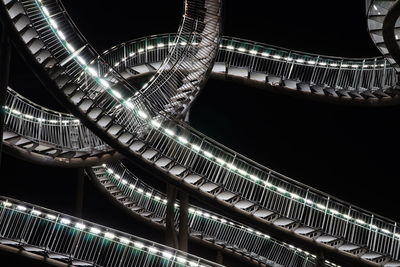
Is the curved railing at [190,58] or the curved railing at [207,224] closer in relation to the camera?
the curved railing at [190,58]

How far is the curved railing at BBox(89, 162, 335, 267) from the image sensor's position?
31219 millimetres

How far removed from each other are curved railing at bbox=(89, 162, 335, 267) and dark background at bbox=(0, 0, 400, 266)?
5235 mm

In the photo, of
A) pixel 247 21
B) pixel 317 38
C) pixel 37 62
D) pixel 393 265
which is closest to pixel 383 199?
pixel 317 38

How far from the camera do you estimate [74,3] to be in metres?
34.4

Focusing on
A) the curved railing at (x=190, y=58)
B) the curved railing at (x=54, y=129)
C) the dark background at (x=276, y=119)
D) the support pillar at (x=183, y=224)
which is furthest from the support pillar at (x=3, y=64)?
the dark background at (x=276, y=119)

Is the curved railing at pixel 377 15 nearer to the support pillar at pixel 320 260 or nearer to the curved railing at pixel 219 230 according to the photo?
the support pillar at pixel 320 260

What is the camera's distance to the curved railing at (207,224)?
31219mm

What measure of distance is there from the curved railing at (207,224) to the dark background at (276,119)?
5235mm

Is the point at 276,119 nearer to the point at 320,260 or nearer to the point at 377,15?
the point at 320,260

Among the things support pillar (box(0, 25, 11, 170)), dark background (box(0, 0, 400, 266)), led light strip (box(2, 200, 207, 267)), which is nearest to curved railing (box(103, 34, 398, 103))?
dark background (box(0, 0, 400, 266))

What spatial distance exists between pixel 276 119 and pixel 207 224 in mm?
8057

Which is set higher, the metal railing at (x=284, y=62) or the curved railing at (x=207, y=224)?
the metal railing at (x=284, y=62)

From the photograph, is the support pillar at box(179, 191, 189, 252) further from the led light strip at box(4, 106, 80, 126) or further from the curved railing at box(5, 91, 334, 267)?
the curved railing at box(5, 91, 334, 267)

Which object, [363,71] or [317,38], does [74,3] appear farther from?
[363,71]
